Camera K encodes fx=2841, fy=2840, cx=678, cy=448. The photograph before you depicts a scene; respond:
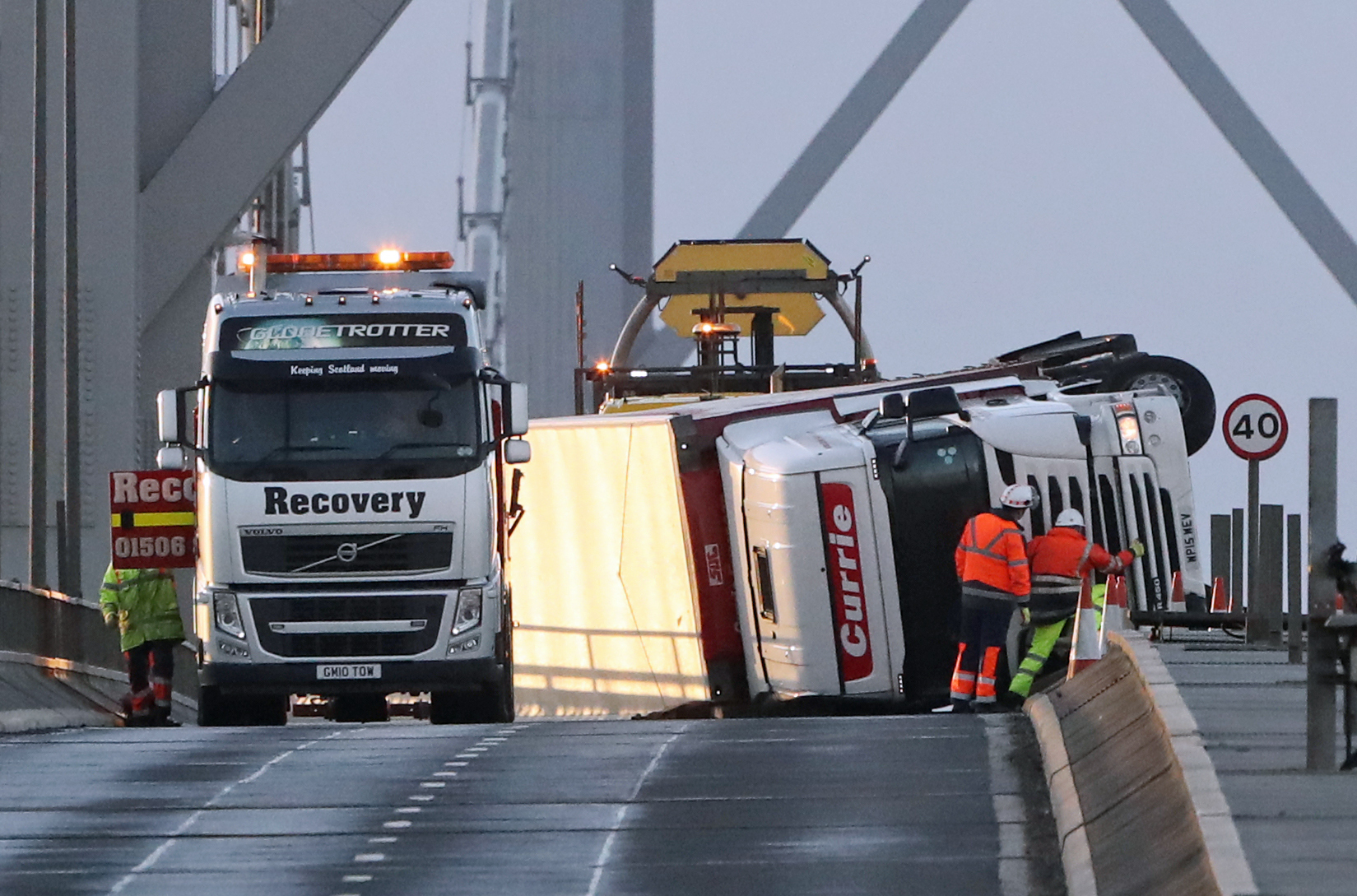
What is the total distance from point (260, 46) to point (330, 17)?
2.48 feet

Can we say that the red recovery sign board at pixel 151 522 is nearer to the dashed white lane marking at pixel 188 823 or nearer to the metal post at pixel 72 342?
the dashed white lane marking at pixel 188 823

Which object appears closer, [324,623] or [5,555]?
[324,623]

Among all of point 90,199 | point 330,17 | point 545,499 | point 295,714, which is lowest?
point 295,714

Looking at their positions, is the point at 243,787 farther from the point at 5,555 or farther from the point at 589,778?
the point at 5,555

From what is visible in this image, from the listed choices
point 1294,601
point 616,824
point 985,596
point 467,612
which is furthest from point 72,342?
point 616,824

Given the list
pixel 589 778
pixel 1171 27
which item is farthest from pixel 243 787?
pixel 1171 27

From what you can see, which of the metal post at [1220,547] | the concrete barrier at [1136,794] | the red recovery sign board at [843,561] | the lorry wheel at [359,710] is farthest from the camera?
the metal post at [1220,547]

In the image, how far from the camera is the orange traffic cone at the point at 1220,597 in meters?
24.2

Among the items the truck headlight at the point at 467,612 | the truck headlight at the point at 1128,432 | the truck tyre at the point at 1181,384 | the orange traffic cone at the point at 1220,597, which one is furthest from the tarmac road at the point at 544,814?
the orange traffic cone at the point at 1220,597

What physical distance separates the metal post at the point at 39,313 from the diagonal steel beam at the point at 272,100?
1041 millimetres

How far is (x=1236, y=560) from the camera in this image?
2680 cm

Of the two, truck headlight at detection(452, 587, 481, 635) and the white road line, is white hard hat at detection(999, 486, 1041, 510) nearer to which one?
truck headlight at detection(452, 587, 481, 635)

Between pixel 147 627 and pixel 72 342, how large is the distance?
28.8 feet

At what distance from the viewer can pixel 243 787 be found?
1198cm
